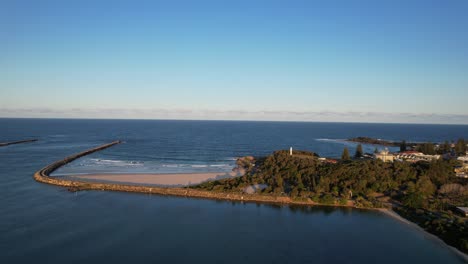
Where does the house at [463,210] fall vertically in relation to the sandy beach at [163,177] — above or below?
above

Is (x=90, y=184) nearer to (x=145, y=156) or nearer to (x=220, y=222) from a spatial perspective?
(x=220, y=222)

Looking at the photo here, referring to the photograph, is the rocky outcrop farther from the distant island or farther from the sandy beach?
the sandy beach

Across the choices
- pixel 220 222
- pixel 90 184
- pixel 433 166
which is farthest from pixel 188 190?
pixel 433 166

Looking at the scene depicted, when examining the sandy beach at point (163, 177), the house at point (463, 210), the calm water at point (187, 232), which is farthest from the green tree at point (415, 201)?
the sandy beach at point (163, 177)

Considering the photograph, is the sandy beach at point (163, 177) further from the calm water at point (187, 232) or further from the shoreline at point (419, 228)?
the shoreline at point (419, 228)

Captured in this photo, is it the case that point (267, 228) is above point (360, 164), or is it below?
below

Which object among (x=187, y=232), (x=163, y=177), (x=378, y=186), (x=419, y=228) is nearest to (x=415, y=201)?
(x=419, y=228)

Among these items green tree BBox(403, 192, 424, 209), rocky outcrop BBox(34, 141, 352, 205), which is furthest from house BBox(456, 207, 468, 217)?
rocky outcrop BBox(34, 141, 352, 205)
